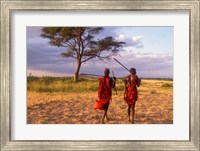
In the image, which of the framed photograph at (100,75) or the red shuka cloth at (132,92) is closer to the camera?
the framed photograph at (100,75)

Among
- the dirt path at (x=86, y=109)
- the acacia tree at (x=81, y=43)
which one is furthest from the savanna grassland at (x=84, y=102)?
the acacia tree at (x=81, y=43)

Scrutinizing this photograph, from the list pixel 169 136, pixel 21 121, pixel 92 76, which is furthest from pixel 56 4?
pixel 169 136

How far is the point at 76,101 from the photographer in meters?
3.76

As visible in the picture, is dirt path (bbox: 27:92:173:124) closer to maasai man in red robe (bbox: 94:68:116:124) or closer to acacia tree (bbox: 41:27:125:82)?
maasai man in red robe (bbox: 94:68:116:124)

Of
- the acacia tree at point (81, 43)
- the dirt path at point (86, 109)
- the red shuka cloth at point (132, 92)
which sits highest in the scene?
Answer: the acacia tree at point (81, 43)

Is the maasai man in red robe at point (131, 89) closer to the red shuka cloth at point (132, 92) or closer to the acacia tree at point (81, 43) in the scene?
the red shuka cloth at point (132, 92)

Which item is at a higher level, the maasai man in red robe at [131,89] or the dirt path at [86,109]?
the maasai man in red robe at [131,89]

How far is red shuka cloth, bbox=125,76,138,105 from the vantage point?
3740 mm

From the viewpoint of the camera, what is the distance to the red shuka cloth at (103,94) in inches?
147

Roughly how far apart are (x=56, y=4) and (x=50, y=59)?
1.56ft

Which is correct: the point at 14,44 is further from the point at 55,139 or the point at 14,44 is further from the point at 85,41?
the point at 55,139

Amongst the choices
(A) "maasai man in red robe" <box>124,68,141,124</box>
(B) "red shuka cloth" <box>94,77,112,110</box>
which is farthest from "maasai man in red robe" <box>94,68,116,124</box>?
(A) "maasai man in red robe" <box>124,68,141,124</box>

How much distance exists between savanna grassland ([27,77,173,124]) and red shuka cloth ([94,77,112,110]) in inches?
1.4

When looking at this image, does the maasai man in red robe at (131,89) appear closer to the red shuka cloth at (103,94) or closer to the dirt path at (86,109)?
the dirt path at (86,109)
